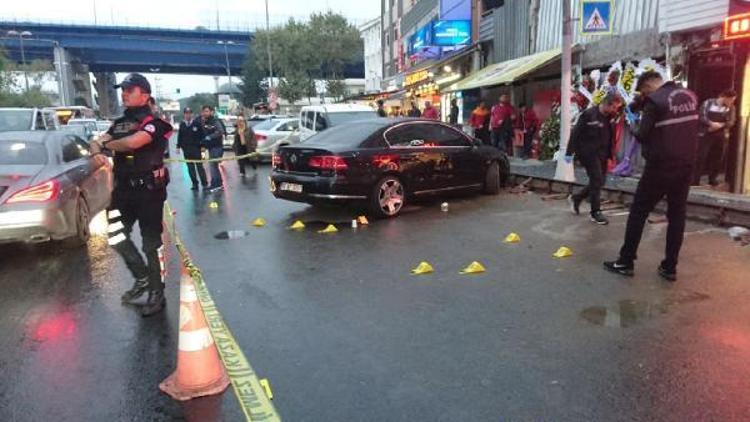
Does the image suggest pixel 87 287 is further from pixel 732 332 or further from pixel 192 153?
pixel 192 153

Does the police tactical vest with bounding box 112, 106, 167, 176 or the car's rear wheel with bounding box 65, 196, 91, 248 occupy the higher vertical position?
the police tactical vest with bounding box 112, 106, 167, 176

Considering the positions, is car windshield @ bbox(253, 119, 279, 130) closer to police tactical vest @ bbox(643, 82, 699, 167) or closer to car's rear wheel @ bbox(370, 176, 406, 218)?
car's rear wheel @ bbox(370, 176, 406, 218)

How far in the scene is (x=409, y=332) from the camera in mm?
4418

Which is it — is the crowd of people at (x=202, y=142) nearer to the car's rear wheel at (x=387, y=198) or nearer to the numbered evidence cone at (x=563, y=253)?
the car's rear wheel at (x=387, y=198)

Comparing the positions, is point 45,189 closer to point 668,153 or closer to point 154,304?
point 154,304

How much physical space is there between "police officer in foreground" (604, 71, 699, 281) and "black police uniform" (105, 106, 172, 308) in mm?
4252

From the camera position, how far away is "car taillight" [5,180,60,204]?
21.0 feet

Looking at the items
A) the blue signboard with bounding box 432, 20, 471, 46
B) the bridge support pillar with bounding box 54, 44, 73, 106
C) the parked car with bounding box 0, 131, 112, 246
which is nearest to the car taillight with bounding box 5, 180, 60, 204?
the parked car with bounding box 0, 131, 112, 246

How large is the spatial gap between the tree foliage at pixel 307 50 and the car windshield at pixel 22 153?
49.8 m

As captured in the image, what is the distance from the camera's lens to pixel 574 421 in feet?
10.3

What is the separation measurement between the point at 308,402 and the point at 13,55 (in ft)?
259

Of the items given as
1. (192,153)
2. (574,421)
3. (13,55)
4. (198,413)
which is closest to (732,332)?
(574,421)

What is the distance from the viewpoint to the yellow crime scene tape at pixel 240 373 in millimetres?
3219

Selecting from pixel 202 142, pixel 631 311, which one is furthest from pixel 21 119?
pixel 631 311
